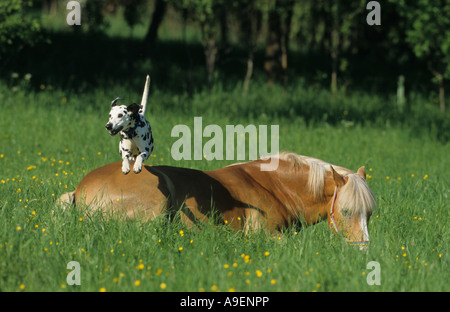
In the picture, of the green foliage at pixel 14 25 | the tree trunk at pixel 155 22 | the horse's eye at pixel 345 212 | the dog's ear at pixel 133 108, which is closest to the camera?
the dog's ear at pixel 133 108

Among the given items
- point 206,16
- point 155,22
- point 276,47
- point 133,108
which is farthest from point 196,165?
point 155,22

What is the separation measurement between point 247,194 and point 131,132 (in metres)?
2.18

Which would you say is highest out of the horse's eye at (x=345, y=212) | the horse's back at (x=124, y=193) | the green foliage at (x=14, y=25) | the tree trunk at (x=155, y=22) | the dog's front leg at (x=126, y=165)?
the tree trunk at (x=155, y=22)

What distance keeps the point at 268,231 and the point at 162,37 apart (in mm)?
21375

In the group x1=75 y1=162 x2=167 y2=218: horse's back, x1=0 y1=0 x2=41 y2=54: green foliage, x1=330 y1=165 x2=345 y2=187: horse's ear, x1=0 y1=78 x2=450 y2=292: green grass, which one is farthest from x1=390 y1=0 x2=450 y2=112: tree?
x1=75 y1=162 x2=167 y2=218: horse's back

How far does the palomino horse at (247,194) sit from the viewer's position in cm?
555

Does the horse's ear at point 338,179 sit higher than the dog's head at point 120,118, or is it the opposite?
the dog's head at point 120,118

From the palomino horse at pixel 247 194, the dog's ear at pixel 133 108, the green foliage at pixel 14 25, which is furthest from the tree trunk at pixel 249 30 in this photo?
the dog's ear at pixel 133 108

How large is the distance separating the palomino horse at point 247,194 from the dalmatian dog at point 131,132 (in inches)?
47.8

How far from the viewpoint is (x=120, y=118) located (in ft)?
13.6

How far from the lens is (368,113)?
54.7 ft

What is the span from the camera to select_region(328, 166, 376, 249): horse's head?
5.43 metres

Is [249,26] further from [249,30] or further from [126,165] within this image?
[126,165]

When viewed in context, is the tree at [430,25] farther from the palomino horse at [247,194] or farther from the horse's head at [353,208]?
the horse's head at [353,208]
